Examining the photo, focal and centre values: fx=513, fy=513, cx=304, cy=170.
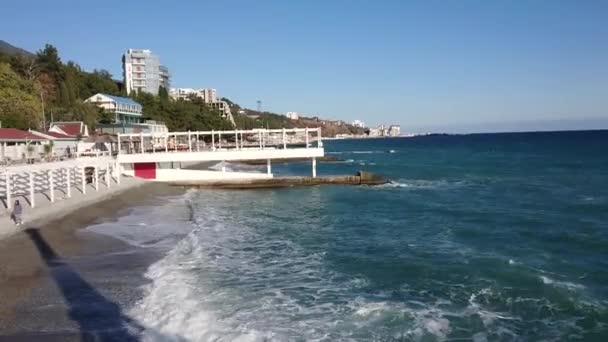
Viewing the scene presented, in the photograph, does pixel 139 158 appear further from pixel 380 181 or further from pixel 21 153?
pixel 380 181

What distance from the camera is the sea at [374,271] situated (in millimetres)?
10258

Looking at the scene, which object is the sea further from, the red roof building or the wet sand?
the red roof building

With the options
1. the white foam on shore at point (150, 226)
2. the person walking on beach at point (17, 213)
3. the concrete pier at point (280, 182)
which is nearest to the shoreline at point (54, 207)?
the person walking on beach at point (17, 213)

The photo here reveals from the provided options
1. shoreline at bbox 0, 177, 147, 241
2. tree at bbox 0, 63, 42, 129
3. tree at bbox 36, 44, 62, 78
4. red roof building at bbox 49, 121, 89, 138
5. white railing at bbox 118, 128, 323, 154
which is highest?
tree at bbox 36, 44, 62, 78

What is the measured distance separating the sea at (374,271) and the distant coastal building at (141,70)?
132m

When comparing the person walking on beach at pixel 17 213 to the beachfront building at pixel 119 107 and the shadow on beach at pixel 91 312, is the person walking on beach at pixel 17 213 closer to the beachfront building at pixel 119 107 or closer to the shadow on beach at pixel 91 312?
the shadow on beach at pixel 91 312

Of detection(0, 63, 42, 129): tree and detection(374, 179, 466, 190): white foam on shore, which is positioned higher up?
detection(0, 63, 42, 129): tree

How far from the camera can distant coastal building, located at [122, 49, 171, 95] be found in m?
151

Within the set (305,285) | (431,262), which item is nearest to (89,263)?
(305,285)

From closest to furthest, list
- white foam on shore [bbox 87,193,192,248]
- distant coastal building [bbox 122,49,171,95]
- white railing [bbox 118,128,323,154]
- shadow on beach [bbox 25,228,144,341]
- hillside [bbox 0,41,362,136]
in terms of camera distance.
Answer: shadow on beach [bbox 25,228,144,341]
white foam on shore [bbox 87,193,192,248]
white railing [bbox 118,128,323,154]
hillside [bbox 0,41,362,136]
distant coastal building [bbox 122,49,171,95]

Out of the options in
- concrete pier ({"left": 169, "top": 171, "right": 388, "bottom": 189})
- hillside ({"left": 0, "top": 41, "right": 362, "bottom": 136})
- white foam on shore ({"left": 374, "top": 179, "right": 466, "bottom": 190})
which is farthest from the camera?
hillside ({"left": 0, "top": 41, "right": 362, "bottom": 136})

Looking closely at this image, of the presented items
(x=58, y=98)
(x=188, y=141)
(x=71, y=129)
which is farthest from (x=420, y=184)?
(x=58, y=98)

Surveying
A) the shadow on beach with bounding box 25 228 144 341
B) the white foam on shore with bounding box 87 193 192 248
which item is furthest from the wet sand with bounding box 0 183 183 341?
the white foam on shore with bounding box 87 193 192 248

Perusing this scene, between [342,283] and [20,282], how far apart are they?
26.5ft
